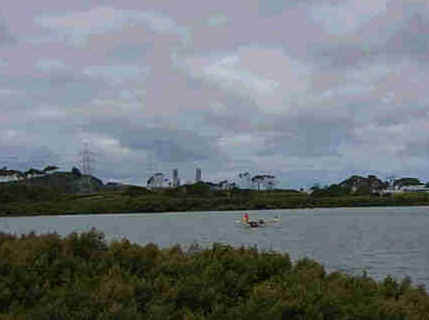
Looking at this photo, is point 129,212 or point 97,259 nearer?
point 97,259

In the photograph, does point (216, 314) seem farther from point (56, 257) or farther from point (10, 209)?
point (10, 209)

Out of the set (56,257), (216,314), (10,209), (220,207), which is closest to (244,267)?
(216,314)

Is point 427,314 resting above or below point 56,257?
below

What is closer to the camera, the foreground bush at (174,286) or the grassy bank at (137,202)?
the foreground bush at (174,286)

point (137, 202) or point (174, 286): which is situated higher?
point (137, 202)

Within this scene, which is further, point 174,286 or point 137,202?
point 137,202

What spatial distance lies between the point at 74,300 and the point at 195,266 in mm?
3172

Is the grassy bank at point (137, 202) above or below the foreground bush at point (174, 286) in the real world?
above

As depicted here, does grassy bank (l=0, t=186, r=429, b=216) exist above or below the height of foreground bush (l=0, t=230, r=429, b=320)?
above

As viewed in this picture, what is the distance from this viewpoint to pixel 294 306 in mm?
11258

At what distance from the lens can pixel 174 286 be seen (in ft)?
41.3

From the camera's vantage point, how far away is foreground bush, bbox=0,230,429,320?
11.3 m

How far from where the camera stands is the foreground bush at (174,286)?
11.3 metres

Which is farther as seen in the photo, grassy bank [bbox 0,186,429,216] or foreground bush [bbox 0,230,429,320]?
grassy bank [bbox 0,186,429,216]
